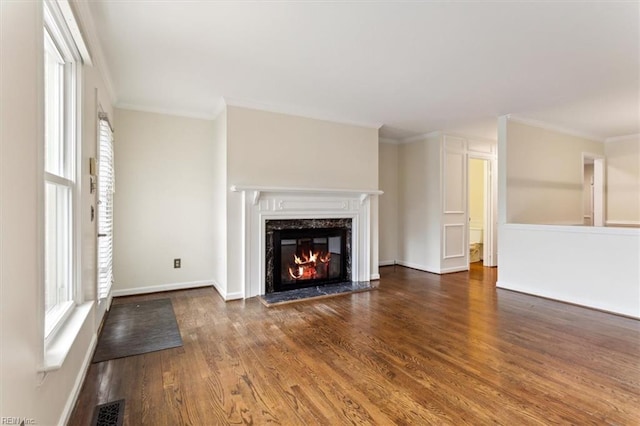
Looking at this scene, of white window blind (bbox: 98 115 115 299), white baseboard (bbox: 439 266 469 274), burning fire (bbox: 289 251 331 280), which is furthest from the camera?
white baseboard (bbox: 439 266 469 274)

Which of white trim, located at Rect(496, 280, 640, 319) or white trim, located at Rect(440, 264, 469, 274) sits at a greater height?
white trim, located at Rect(440, 264, 469, 274)

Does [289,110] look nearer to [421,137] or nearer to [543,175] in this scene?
[421,137]

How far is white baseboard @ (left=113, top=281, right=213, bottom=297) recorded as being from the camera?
4.00 meters

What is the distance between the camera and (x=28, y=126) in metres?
1.25

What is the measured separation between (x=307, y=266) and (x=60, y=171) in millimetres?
2995

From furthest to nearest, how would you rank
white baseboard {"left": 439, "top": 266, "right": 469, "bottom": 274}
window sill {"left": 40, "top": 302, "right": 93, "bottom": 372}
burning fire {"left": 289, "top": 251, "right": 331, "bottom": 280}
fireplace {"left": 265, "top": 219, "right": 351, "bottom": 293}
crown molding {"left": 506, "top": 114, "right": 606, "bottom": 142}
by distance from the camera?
white baseboard {"left": 439, "top": 266, "right": 469, "bottom": 274} < crown molding {"left": 506, "top": 114, "right": 606, "bottom": 142} < burning fire {"left": 289, "top": 251, "right": 331, "bottom": 280} < fireplace {"left": 265, "top": 219, "right": 351, "bottom": 293} < window sill {"left": 40, "top": 302, "right": 93, "bottom": 372}

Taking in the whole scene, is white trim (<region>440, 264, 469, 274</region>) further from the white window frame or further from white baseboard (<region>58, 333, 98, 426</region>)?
the white window frame

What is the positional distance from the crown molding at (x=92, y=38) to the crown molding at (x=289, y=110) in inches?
45.9

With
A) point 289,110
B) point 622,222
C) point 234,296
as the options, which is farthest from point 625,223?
point 234,296

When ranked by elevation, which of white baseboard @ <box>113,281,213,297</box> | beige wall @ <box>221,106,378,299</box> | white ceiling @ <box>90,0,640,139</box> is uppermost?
A: white ceiling @ <box>90,0,640,139</box>

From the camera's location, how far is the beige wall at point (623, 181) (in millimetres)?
5759

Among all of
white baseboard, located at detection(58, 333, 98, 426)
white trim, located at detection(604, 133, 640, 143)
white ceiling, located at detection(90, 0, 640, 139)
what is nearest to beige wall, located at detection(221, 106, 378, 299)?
white ceiling, located at detection(90, 0, 640, 139)

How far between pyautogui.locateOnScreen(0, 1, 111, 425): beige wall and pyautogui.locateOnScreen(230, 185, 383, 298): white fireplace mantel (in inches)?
94.6

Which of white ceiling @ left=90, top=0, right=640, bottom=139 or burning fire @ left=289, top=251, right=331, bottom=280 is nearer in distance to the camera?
white ceiling @ left=90, top=0, right=640, bottom=139
